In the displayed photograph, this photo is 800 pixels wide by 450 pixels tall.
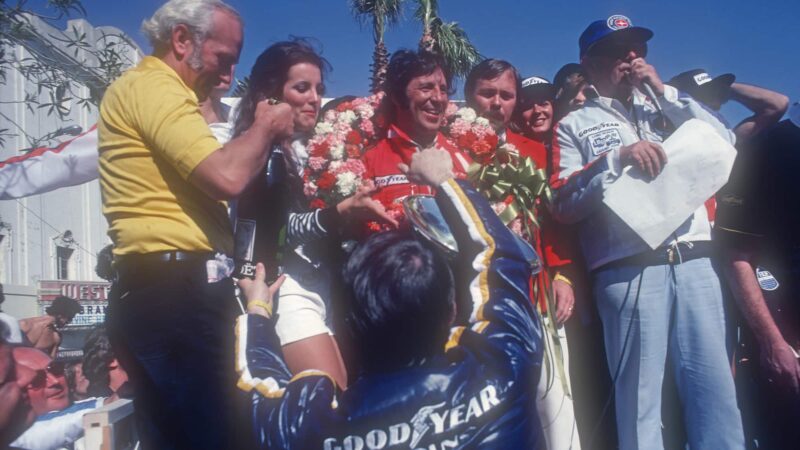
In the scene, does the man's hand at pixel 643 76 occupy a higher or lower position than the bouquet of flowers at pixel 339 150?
higher

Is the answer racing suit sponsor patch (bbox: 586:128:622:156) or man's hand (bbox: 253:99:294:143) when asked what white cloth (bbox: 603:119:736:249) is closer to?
racing suit sponsor patch (bbox: 586:128:622:156)

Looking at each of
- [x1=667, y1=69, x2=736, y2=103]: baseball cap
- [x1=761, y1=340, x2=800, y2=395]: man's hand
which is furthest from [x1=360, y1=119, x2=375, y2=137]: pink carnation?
[x1=761, y1=340, x2=800, y2=395]: man's hand

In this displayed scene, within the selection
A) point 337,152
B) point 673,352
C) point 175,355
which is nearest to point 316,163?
point 337,152

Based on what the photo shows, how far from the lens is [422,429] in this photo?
1.73 metres

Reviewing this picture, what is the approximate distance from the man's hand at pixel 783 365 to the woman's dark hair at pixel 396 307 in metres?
2.37

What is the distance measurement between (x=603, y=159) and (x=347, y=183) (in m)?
1.37

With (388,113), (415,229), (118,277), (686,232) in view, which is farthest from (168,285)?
(686,232)

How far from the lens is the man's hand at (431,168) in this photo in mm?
2443

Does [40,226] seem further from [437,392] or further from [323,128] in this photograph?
[437,392]

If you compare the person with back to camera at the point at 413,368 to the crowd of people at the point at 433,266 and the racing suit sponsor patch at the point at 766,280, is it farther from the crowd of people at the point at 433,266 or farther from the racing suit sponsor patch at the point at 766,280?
the racing suit sponsor patch at the point at 766,280

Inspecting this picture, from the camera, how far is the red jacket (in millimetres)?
3312

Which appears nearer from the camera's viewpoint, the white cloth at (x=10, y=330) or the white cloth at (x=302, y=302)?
the white cloth at (x=302, y=302)

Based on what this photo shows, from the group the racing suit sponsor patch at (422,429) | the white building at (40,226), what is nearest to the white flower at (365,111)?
the racing suit sponsor patch at (422,429)

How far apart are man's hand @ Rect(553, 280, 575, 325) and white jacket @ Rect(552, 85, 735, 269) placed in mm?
192
